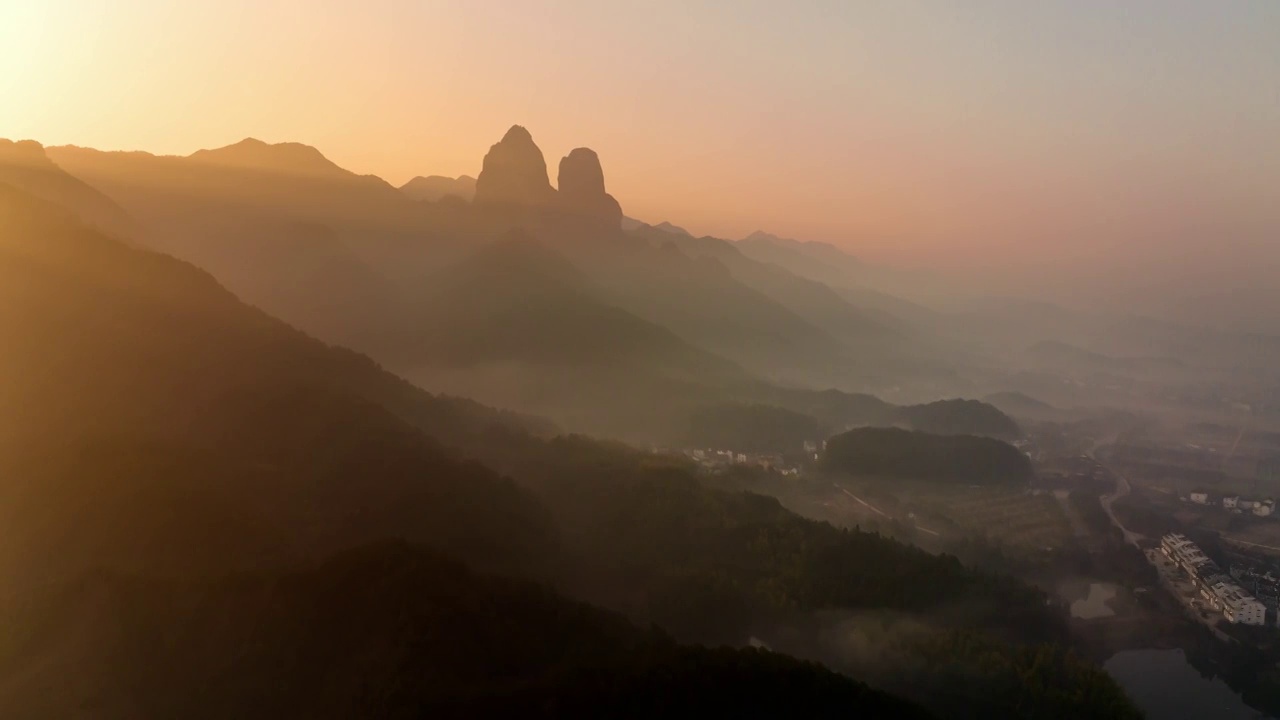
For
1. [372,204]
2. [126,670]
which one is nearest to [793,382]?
[372,204]

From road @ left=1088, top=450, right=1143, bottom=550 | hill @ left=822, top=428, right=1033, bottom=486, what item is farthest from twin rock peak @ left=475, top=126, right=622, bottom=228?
road @ left=1088, top=450, right=1143, bottom=550

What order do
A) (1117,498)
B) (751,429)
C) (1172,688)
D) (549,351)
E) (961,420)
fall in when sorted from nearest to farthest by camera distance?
(1172,688) < (1117,498) < (751,429) < (549,351) < (961,420)

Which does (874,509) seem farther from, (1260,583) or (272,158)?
(272,158)

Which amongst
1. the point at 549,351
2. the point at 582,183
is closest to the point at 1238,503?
the point at 549,351

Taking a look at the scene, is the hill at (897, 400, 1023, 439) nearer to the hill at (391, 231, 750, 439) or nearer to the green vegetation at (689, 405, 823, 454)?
the green vegetation at (689, 405, 823, 454)

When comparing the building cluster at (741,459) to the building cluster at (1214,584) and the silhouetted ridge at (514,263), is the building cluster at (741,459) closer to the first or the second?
the building cluster at (1214,584)

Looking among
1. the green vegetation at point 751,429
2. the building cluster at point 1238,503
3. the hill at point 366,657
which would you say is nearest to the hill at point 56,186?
the hill at point 366,657

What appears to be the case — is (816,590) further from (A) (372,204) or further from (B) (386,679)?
(A) (372,204)
